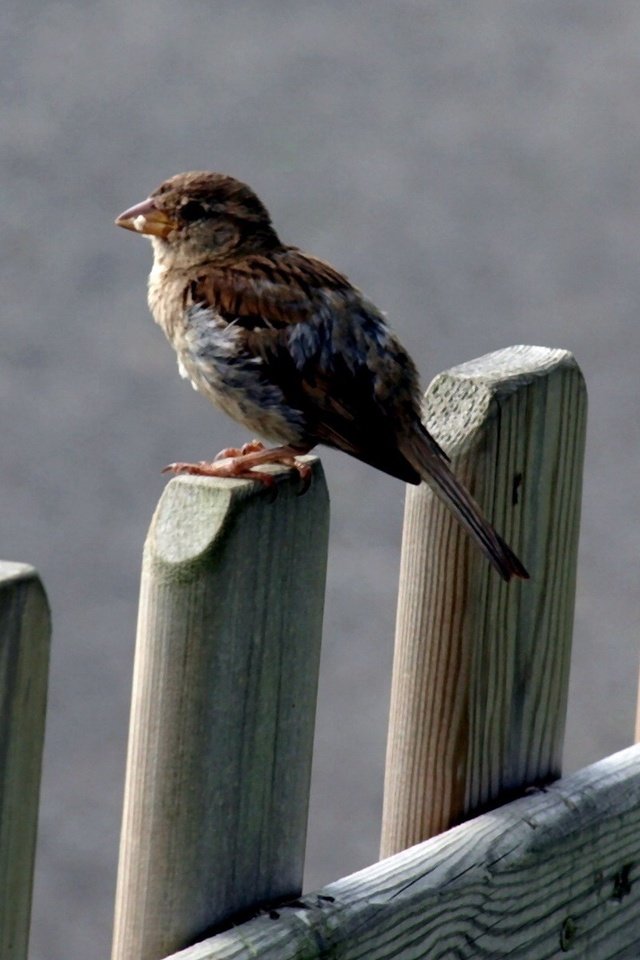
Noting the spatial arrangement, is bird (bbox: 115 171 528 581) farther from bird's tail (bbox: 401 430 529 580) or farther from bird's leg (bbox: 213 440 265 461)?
bird's tail (bbox: 401 430 529 580)

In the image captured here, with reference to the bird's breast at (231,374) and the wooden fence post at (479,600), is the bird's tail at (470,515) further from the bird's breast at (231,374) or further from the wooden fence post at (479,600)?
the bird's breast at (231,374)

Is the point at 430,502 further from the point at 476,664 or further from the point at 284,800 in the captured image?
the point at 284,800

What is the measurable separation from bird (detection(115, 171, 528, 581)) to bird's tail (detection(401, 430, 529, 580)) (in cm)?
37

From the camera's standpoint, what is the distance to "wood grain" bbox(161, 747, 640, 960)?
147cm

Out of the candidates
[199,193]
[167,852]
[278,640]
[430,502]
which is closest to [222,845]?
[167,852]

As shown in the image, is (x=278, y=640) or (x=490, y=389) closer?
(x=278, y=640)

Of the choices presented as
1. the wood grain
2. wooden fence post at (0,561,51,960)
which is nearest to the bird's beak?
the wood grain

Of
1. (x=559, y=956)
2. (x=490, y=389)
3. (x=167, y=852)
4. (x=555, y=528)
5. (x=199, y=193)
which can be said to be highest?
(x=199, y=193)

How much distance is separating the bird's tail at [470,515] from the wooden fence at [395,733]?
0.07 feet

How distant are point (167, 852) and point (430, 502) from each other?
0.51 metres

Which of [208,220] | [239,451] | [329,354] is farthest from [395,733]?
[208,220]

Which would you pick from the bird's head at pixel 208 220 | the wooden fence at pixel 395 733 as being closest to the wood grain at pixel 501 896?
the wooden fence at pixel 395 733

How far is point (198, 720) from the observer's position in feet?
4.58

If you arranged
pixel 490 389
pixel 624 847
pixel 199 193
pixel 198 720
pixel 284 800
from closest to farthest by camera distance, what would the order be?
pixel 198 720, pixel 284 800, pixel 490 389, pixel 624 847, pixel 199 193
